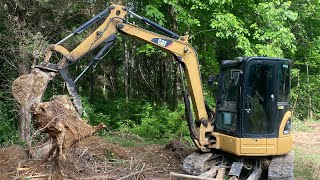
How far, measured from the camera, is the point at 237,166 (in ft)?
21.7

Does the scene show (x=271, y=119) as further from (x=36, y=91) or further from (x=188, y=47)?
(x=36, y=91)

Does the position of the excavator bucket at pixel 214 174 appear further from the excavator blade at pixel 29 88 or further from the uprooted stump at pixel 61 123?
the excavator blade at pixel 29 88

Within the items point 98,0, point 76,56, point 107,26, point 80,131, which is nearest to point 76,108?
point 80,131

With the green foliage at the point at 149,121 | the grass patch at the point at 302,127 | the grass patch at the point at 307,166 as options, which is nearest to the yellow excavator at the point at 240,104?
the grass patch at the point at 307,166

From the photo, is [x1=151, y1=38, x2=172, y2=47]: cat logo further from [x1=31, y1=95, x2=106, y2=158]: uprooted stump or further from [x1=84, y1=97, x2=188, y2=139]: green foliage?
[x1=84, y1=97, x2=188, y2=139]: green foliage

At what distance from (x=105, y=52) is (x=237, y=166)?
9.76ft

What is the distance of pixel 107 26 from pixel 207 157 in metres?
2.91

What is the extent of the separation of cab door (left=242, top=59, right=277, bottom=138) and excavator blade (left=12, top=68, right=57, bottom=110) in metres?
3.22

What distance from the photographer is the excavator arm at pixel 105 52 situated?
233 inches

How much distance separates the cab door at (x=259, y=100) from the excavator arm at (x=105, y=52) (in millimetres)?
999

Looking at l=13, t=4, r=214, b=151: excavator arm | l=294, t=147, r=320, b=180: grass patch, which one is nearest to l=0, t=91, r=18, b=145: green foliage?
l=13, t=4, r=214, b=151: excavator arm

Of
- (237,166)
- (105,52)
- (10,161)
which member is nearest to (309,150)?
(237,166)

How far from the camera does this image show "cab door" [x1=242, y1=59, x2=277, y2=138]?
6.52 m

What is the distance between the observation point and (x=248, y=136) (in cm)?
651
